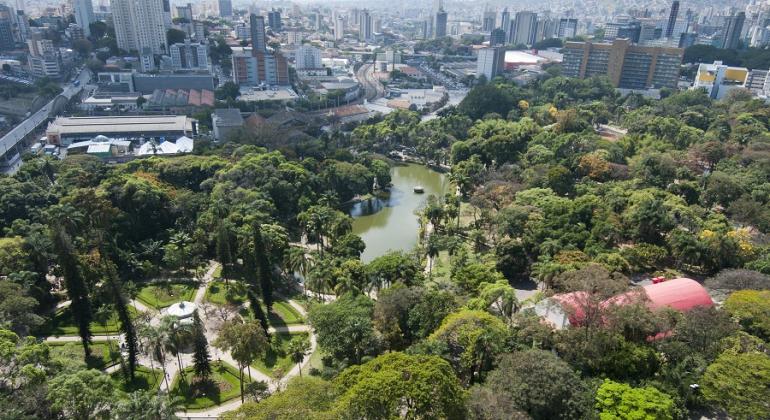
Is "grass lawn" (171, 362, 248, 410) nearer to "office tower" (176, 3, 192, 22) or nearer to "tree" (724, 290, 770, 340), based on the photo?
"tree" (724, 290, 770, 340)

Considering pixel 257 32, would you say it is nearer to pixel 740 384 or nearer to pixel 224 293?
pixel 224 293

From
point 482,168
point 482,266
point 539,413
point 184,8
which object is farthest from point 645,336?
point 184,8

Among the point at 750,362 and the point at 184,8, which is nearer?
the point at 750,362

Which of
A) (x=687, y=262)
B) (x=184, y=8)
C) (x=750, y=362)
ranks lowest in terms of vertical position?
(x=687, y=262)

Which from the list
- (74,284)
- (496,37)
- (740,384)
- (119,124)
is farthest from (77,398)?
(496,37)

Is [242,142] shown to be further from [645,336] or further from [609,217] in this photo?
[645,336]

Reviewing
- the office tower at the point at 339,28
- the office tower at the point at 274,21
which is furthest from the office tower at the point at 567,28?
the office tower at the point at 274,21
